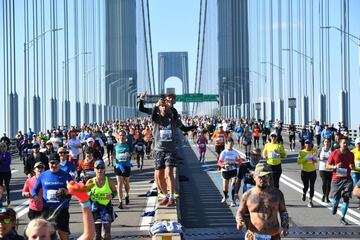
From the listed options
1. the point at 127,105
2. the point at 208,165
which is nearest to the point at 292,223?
the point at 208,165

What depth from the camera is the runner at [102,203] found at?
9.83 m

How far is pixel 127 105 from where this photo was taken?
145 metres

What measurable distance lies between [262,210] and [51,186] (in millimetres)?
3384

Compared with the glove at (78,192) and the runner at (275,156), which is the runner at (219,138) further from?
the glove at (78,192)

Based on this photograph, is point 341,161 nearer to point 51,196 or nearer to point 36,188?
point 51,196

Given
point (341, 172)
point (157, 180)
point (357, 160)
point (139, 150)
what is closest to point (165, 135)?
point (157, 180)

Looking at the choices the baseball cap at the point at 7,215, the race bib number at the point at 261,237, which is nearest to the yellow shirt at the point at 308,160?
the race bib number at the point at 261,237

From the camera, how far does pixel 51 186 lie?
30.8 ft

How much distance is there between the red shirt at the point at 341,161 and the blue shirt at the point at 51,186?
564 cm

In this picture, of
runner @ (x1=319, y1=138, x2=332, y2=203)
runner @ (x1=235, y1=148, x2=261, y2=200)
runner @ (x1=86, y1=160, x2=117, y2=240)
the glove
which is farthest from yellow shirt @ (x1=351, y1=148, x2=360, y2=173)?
the glove

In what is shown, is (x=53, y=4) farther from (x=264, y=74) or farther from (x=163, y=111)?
(x=163, y=111)

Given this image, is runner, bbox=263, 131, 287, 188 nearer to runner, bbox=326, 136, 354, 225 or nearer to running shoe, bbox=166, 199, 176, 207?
runner, bbox=326, 136, 354, 225

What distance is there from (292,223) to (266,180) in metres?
5.67

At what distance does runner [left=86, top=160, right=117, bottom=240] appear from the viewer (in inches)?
387
